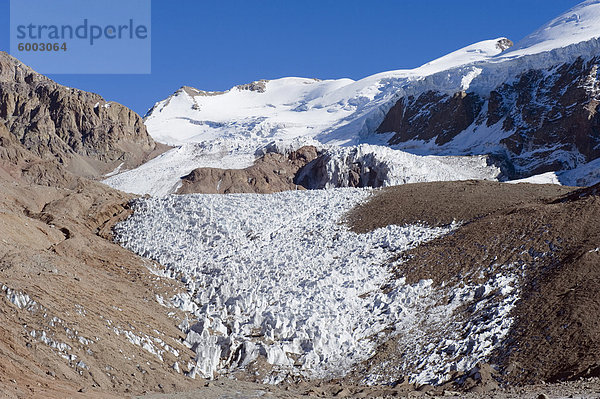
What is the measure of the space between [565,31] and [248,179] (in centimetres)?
7556

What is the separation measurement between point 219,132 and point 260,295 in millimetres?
137739

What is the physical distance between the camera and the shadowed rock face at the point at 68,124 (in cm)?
10094

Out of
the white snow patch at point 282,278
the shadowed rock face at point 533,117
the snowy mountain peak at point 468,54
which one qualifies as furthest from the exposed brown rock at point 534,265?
the snowy mountain peak at point 468,54

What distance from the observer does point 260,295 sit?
2170 centimetres

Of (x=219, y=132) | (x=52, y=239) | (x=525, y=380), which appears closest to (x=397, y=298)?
(x=525, y=380)

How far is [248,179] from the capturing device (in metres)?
78.8

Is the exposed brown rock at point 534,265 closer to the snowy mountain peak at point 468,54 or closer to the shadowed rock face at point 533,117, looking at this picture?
the shadowed rock face at point 533,117

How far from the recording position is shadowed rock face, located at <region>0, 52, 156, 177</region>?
100938 millimetres

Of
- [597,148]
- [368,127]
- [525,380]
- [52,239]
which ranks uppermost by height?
[368,127]

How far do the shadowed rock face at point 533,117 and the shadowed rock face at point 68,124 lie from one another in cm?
4248

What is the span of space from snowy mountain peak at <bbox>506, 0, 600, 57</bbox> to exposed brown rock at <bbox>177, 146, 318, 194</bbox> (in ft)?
180

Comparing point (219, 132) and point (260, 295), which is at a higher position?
point (219, 132)

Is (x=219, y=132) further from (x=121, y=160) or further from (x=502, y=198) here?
(x=502, y=198)

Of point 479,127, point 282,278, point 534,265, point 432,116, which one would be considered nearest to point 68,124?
point 432,116
